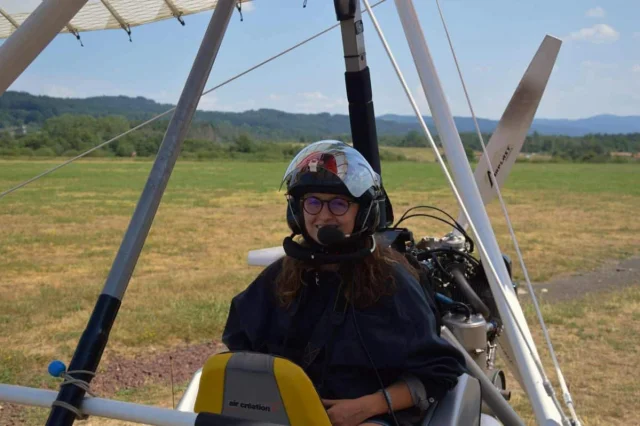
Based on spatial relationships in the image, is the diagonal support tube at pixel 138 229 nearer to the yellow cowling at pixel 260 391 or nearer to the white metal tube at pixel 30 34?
the yellow cowling at pixel 260 391

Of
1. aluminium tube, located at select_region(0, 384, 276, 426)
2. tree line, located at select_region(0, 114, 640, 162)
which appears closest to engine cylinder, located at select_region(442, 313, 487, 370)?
aluminium tube, located at select_region(0, 384, 276, 426)

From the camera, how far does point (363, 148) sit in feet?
12.1

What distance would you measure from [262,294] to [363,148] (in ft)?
5.34

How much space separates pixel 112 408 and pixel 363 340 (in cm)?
80

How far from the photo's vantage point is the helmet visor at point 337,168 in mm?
2127

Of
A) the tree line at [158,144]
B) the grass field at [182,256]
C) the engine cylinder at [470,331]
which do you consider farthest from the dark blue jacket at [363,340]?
the tree line at [158,144]

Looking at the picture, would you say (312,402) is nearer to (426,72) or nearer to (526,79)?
(426,72)

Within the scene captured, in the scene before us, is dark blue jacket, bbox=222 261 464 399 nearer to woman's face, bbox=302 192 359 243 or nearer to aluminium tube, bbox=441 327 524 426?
woman's face, bbox=302 192 359 243

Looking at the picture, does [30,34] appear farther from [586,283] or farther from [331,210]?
[586,283]

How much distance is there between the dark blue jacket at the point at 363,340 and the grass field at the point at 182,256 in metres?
3.13

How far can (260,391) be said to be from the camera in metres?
1.72

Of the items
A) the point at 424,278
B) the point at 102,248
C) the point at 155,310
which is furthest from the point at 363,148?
the point at 102,248

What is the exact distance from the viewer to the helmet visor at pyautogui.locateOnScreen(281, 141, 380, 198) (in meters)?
2.13

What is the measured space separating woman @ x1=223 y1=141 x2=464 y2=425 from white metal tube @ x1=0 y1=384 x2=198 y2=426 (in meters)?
0.53
